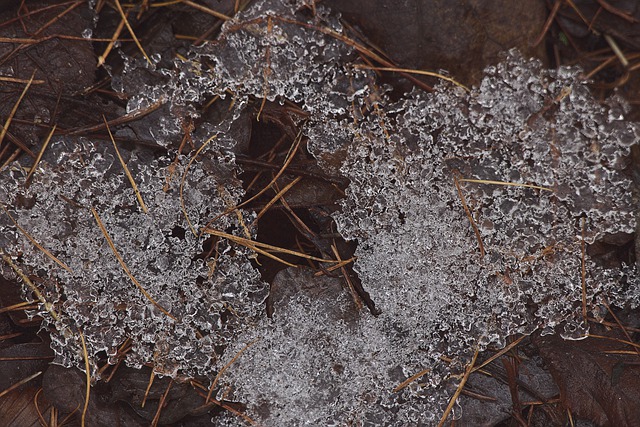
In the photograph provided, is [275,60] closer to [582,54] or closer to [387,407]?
[582,54]

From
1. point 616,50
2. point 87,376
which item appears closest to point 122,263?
point 87,376

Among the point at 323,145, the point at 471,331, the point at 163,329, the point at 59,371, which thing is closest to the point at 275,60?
the point at 323,145

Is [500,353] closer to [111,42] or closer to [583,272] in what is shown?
[583,272]

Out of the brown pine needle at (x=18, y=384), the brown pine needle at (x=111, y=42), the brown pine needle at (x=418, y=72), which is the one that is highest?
the brown pine needle at (x=418, y=72)

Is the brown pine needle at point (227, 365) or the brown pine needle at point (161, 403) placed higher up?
the brown pine needle at point (227, 365)

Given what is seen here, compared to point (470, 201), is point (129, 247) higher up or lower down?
lower down

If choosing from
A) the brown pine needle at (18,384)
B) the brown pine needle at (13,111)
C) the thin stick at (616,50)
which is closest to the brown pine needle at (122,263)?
the brown pine needle at (13,111)

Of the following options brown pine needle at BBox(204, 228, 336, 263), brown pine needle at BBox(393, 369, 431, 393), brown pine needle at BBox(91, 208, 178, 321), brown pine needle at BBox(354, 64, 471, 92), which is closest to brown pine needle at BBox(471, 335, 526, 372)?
brown pine needle at BBox(393, 369, 431, 393)

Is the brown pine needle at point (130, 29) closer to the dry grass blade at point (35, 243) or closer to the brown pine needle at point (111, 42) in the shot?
the brown pine needle at point (111, 42)
